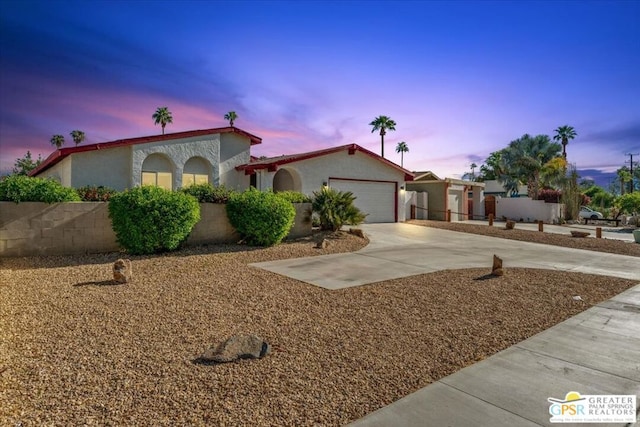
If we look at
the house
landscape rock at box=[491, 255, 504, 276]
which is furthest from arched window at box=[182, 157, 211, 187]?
landscape rock at box=[491, 255, 504, 276]

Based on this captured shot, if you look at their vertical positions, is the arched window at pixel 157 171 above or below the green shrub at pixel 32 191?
above

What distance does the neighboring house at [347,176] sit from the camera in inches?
731

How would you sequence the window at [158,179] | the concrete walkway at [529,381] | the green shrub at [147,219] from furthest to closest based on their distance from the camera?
the window at [158,179] → the green shrub at [147,219] → the concrete walkway at [529,381]

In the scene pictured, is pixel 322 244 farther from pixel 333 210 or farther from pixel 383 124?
pixel 383 124

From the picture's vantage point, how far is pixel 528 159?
35344 mm

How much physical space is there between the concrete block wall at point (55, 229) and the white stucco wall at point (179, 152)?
7.31m

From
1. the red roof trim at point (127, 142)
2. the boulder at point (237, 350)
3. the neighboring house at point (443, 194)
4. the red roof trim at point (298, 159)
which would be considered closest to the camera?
the boulder at point (237, 350)

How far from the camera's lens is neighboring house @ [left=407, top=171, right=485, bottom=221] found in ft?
86.4

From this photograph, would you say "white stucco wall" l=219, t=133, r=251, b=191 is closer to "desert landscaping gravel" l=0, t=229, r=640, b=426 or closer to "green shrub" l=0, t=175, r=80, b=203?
"green shrub" l=0, t=175, r=80, b=203

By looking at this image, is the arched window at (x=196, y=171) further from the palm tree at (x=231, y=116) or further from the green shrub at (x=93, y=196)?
the palm tree at (x=231, y=116)

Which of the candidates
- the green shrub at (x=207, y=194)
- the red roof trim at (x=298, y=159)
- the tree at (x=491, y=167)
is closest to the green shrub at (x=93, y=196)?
the green shrub at (x=207, y=194)

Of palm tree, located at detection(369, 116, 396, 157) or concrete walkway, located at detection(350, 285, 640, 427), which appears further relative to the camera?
palm tree, located at detection(369, 116, 396, 157)

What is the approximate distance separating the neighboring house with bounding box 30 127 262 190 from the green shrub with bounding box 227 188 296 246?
301 inches

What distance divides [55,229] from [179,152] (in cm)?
920
